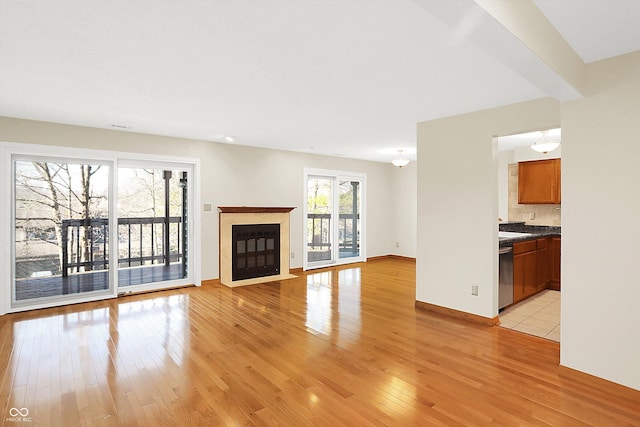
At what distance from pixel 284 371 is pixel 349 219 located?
5.36 metres

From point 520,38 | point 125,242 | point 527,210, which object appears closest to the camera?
point 520,38

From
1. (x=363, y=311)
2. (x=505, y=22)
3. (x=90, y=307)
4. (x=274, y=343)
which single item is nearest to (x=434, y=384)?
(x=274, y=343)

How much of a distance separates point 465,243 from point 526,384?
1.71 m

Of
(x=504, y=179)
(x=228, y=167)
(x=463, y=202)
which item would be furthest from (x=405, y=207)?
(x=228, y=167)

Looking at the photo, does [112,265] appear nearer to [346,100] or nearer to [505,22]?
[346,100]

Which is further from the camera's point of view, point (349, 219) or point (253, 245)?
point (349, 219)

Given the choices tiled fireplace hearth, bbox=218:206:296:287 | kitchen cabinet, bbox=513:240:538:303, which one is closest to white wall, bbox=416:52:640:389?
kitchen cabinet, bbox=513:240:538:303

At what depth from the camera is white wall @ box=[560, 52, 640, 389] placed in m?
2.31

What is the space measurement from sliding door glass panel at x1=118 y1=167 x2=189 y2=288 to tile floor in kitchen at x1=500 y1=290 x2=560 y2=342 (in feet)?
16.1

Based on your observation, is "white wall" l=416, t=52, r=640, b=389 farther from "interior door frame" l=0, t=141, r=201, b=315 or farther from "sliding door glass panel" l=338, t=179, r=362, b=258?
"sliding door glass panel" l=338, t=179, r=362, b=258

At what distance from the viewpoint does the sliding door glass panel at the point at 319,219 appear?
281 inches

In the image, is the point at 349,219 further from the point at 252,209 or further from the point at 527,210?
the point at 527,210

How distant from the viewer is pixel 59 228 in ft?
15.0

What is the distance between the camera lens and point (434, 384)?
97.4 inches
